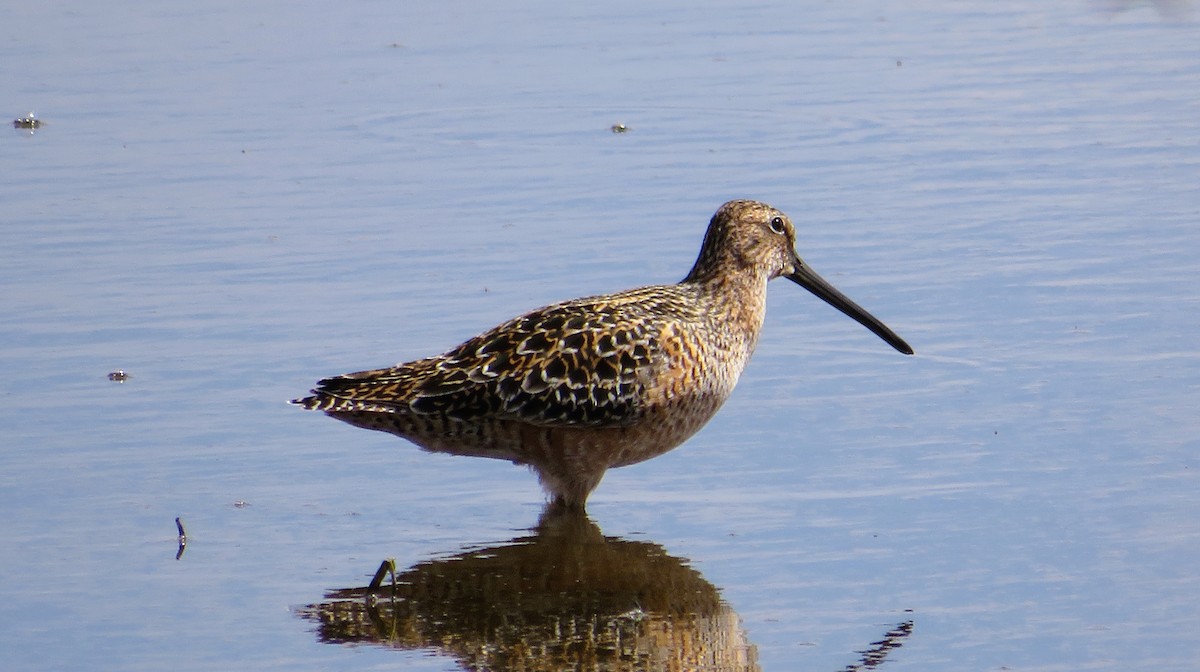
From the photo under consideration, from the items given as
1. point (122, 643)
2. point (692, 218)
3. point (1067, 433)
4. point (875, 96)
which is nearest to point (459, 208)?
point (692, 218)

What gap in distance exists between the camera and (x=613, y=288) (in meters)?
9.09

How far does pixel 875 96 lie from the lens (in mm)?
12094

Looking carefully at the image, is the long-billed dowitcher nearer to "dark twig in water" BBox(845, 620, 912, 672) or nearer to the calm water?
the calm water

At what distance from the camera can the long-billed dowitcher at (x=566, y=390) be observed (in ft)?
23.8

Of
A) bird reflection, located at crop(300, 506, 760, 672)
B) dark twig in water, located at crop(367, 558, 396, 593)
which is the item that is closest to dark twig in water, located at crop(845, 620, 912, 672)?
bird reflection, located at crop(300, 506, 760, 672)

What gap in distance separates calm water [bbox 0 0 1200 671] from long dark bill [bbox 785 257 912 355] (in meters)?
0.21

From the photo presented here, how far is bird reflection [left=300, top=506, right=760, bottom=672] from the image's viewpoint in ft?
19.7

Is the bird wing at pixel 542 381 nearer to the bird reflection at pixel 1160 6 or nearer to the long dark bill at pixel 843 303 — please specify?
the long dark bill at pixel 843 303

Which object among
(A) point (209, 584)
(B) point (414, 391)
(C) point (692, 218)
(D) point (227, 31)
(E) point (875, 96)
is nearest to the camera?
(A) point (209, 584)

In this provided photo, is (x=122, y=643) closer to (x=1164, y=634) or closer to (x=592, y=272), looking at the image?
(x=1164, y=634)

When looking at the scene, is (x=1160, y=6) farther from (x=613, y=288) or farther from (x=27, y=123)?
(x=27, y=123)

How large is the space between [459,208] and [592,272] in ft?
4.41

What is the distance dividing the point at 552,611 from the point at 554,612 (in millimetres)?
13


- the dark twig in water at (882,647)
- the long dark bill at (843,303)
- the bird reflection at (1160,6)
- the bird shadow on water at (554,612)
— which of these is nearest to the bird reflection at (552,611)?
the bird shadow on water at (554,612)
